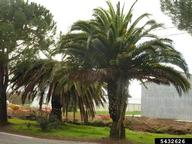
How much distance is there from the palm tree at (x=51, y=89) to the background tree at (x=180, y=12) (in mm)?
12390

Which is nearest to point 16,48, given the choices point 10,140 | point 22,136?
point 22,136

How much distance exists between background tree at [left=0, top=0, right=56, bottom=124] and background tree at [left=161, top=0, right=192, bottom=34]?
13.9 m

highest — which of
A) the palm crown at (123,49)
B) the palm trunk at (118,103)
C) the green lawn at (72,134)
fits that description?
the palm crown at (123,49)

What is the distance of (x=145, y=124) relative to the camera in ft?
121

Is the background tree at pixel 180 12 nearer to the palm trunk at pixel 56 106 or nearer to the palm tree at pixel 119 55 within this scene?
the palm tree at pixel 119 55

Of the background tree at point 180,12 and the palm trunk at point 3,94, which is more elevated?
the background tree at point 180,12

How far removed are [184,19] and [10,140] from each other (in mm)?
10775

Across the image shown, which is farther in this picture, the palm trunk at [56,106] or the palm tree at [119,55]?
the palm trunk at [56,106]

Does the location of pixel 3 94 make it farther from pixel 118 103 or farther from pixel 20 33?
pixel 118 103

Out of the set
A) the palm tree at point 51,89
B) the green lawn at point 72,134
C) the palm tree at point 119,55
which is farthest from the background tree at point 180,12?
the palm tree at point 51,89

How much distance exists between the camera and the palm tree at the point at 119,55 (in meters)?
24.2

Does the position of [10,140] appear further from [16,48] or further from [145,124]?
[145,124]

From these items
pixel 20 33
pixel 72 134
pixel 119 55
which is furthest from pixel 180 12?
pixel 20 33

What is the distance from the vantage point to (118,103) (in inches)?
976
